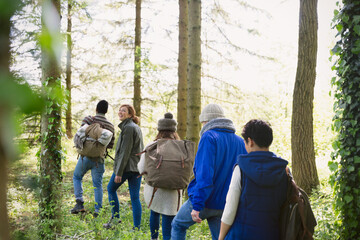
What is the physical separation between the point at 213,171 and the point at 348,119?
6.55 ft

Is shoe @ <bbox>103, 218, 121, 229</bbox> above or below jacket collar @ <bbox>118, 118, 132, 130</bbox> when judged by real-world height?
below

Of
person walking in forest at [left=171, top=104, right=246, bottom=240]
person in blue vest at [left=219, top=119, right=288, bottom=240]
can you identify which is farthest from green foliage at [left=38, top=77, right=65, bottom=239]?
person in blue vest at [left=219, top=119, right=288, bottom=240]

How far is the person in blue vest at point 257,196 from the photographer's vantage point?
2.35 meters

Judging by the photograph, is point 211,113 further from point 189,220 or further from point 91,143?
point 91,143

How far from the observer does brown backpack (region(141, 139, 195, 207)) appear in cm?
398

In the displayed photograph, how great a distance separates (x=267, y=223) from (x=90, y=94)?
13317 millimetres

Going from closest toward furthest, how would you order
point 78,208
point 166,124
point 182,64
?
point 166,124 < point 78,208 < point 182,64

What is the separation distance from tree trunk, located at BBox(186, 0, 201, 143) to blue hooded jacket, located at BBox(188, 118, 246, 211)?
133 inches

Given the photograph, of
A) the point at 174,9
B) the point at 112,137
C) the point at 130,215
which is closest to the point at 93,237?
the point at 130,215

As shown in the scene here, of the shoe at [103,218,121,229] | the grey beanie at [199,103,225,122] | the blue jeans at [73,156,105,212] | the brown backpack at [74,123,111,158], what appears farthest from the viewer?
the blue jeans at [73,156,105,212]

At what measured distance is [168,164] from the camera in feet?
13.0

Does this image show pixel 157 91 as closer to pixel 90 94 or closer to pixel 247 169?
pixel 90 94

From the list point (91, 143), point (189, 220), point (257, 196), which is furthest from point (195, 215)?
point (91, 143)

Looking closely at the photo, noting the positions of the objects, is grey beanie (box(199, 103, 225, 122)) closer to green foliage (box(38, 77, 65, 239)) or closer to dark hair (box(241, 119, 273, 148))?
dark hair (box(241, 119, 273, 148))
